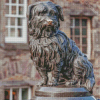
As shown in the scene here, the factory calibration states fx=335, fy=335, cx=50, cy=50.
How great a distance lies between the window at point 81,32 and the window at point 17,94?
2.47 m

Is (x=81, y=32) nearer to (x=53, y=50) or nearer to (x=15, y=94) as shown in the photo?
(x=15, y=94)

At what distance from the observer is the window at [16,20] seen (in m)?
10.9

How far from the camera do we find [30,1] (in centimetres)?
1090

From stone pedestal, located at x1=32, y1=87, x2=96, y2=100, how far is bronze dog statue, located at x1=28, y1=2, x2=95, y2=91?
0.16 metres

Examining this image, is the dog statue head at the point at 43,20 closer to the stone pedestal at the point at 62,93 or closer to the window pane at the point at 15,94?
the stone pedestal at the point at 62,93

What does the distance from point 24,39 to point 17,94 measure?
178 cm

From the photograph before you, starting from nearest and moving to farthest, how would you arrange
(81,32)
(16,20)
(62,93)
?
(62,93) → (16,20) → (81,32)

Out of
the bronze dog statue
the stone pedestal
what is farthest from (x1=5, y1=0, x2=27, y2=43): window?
the stone pedestal

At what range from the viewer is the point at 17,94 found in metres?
10.6

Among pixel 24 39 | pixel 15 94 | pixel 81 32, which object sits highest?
pixel 81 32

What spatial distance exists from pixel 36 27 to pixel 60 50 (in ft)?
1.31

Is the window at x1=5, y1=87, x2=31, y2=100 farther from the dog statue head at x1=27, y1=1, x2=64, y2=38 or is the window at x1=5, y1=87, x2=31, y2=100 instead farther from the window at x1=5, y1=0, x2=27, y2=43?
the dog statue head at x1=27, y1=1, x2=64, y2=38

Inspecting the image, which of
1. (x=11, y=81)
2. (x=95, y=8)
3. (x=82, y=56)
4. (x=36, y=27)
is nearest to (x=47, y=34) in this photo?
(x=36, y=27)

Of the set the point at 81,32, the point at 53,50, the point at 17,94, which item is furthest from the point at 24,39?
the point at 53,50
